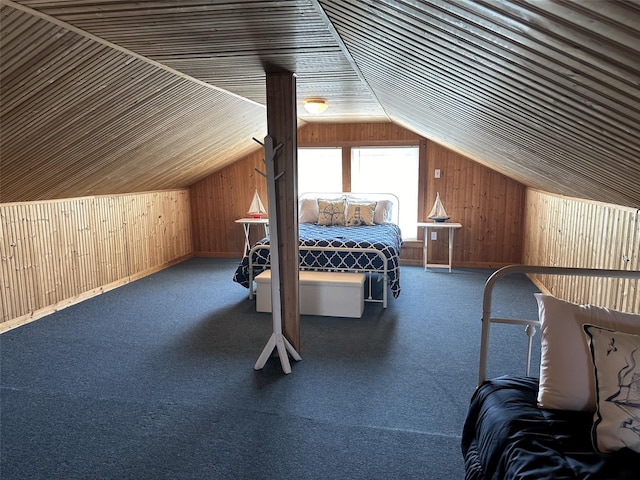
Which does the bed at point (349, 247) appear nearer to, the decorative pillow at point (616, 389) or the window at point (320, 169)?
the window at point (320, 169)

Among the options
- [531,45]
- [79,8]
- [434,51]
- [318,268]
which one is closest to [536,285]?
[318,268]

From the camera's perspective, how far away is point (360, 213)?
19.3 ft

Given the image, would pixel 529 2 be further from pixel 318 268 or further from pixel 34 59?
pixel 318 268

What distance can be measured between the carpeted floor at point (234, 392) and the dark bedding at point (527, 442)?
48 cm

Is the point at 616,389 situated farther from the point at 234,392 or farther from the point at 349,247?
the point at 349,247

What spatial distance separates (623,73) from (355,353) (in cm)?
262

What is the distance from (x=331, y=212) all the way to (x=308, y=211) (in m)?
0.36

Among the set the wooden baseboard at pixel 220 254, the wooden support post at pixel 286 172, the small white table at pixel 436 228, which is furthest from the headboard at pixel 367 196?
the wooden support post at pixel 286 172

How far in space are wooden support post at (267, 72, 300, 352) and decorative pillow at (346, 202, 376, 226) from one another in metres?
2.70

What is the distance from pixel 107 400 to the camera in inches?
108

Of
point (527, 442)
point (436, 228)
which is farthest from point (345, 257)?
point (527, 442)

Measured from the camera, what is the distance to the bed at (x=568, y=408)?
4.49 ft

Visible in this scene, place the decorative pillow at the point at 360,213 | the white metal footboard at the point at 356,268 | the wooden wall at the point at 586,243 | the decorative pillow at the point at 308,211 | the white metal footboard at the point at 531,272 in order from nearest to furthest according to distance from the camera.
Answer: the white metal footboard at the point at 531,272 → the wooden wall at the point at 586,243 → the white metal footboard at the point at 356,268 → the decorative pillow at the point at 360,213 → the decorative pillow at the point at 308,211

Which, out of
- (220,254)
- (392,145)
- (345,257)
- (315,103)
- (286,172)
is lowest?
(220,254)
